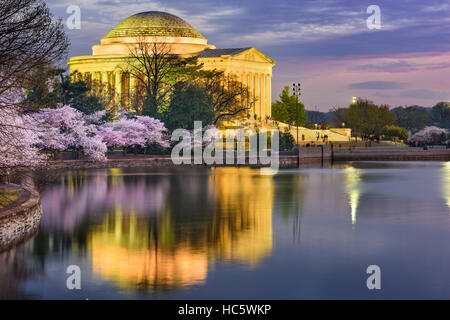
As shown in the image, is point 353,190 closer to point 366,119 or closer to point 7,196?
point 7,196

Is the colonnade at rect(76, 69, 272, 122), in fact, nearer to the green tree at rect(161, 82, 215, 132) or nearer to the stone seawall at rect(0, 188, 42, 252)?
the green tree at rect(161, 82, 215, 132)

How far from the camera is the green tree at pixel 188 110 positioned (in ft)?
304

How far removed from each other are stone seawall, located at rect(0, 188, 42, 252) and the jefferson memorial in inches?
4666

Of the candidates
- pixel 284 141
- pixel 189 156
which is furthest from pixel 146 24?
pixel 189 156

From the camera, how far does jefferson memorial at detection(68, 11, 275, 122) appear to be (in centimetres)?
15504

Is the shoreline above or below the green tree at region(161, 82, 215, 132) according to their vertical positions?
below

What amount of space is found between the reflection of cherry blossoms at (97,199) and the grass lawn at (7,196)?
5.24ft

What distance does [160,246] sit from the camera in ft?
92.6

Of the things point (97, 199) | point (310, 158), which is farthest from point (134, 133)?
point (97, 199)

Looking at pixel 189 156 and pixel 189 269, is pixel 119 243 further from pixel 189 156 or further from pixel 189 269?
pixel 189 156

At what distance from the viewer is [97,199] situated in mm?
45031

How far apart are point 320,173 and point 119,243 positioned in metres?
46.5

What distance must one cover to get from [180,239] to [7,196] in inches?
376

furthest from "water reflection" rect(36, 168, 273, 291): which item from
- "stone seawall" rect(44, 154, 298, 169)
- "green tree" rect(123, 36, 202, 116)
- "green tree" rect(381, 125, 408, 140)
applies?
"green tree" rect(381, 125, 408, 140)
